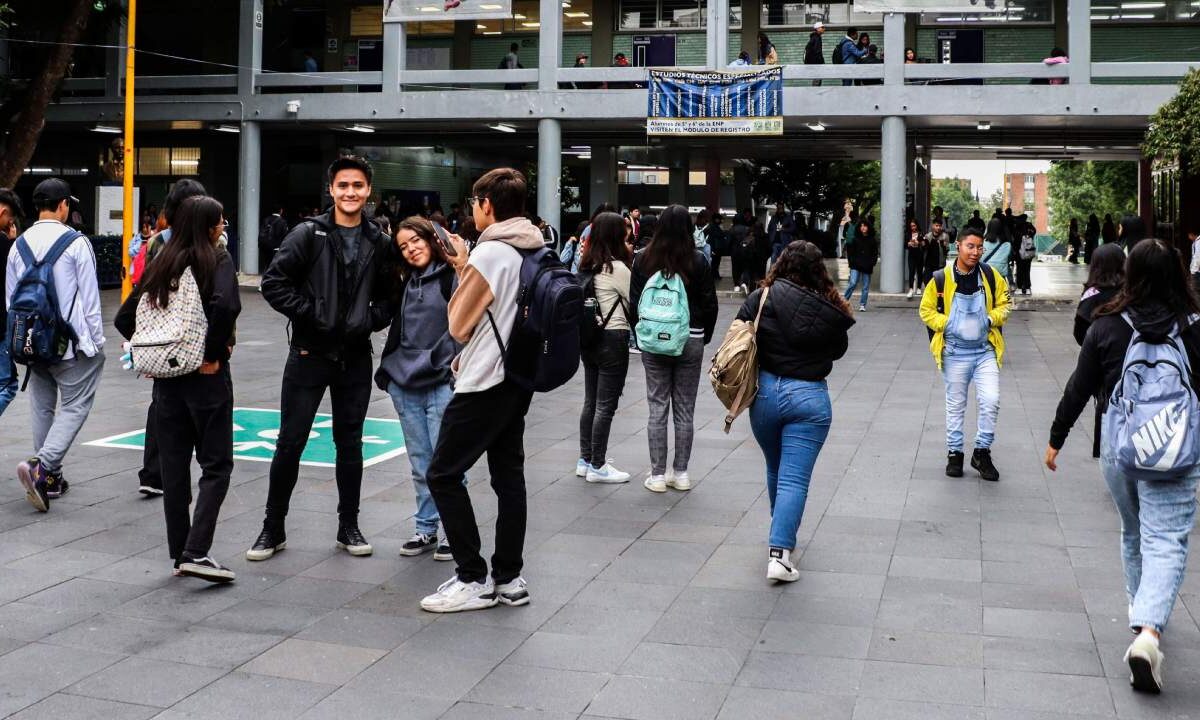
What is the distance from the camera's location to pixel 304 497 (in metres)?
7.61

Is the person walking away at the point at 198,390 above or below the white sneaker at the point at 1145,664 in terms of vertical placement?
above

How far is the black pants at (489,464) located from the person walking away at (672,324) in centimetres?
233

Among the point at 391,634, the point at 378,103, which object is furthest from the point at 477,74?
the point at 391,634

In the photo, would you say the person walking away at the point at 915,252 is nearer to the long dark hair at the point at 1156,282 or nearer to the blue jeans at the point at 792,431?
the blue jeans at the point at 792,431

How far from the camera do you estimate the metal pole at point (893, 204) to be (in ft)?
85.9

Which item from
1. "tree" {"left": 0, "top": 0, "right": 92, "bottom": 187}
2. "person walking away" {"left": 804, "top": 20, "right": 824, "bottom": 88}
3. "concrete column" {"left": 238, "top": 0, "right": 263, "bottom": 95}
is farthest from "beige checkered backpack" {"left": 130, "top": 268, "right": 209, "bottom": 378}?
"concrete column" {"left": 238, "top": 0, "right": 263, "bottom": 95}

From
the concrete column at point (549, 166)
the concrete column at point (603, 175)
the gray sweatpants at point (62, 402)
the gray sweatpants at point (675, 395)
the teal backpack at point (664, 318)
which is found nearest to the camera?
the gray sweatpants at point (62, 402)

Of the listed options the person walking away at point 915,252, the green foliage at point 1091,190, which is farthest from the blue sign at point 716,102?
the green foliage at point 1091,190

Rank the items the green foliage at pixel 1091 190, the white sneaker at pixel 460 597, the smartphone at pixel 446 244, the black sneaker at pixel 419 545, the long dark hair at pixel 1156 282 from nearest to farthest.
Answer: the long dark hair at pixel 1156 282, the white sneaker at pixel 460 597, the smartphone at pixel 446 244, the black sneaker at pixel 419 545, the green foliage at pixel 1091 190

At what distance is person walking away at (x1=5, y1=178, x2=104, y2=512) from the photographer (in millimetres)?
7156

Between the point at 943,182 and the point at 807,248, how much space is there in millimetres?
146301

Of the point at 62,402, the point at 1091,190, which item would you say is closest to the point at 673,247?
the point at 62,402

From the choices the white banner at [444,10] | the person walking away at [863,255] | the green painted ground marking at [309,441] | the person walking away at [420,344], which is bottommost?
the green painted ground marking at [309,441]

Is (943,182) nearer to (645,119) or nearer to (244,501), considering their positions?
(645,119)
